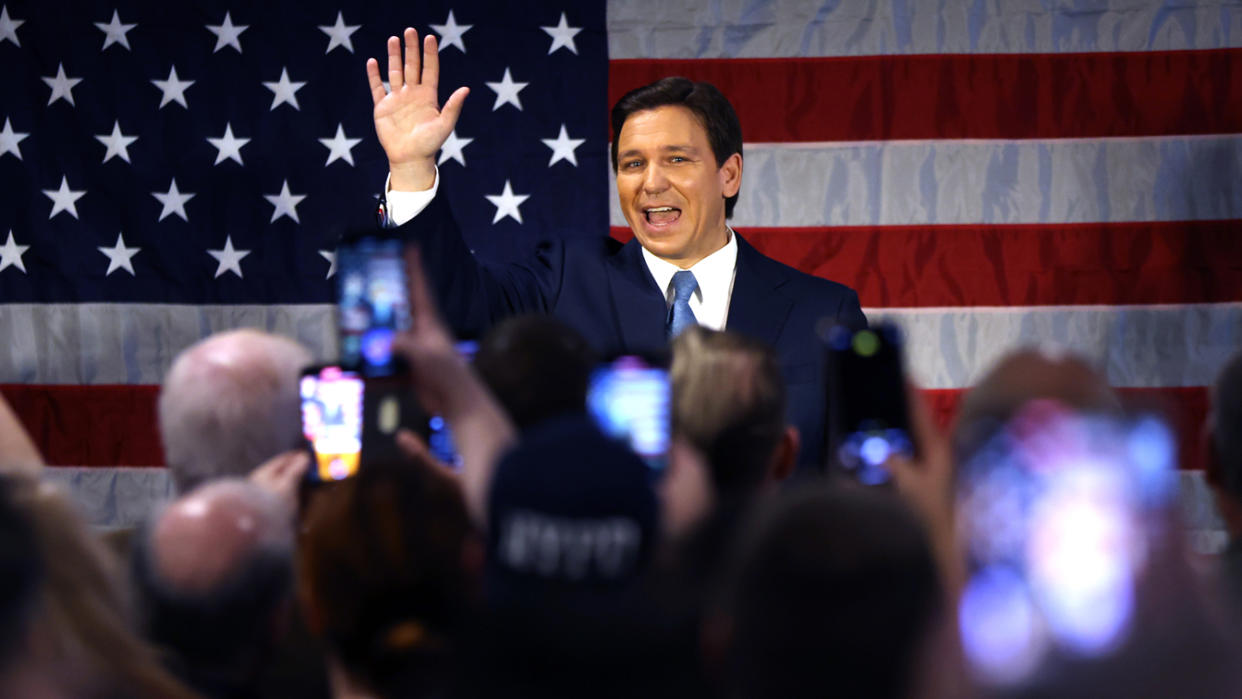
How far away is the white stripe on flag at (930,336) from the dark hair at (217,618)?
2519 millimetres

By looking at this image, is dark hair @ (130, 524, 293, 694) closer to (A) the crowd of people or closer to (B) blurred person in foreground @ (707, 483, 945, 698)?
(A) the crowd of people

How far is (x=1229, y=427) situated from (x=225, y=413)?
1.16 m

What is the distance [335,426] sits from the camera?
1396mm

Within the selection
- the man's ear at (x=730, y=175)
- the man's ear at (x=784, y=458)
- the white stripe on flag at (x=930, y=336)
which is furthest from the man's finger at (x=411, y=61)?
the white stripe on flag at (x=930, y=336)

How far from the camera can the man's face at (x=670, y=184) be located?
110 inches

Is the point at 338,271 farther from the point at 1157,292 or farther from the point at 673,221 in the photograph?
the point at 1157,292

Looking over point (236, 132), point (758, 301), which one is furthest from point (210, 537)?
point (236, 132)

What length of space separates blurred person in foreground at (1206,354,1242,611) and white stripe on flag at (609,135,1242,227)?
7.70ft

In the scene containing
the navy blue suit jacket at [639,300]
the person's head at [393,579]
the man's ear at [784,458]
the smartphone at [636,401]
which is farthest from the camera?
the navy blue suit jacket at [639,300]

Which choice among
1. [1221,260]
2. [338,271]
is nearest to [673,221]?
[338,271]

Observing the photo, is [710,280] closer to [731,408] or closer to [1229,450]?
[731,408]

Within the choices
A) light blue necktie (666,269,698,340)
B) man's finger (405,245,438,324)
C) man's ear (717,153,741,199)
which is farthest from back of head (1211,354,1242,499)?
man's ear (717,153,741,199)

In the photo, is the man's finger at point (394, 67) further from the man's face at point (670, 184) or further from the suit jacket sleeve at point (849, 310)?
the suit jacket sleeve at point (849, 310)

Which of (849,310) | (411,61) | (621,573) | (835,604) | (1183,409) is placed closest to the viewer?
(835,604)
